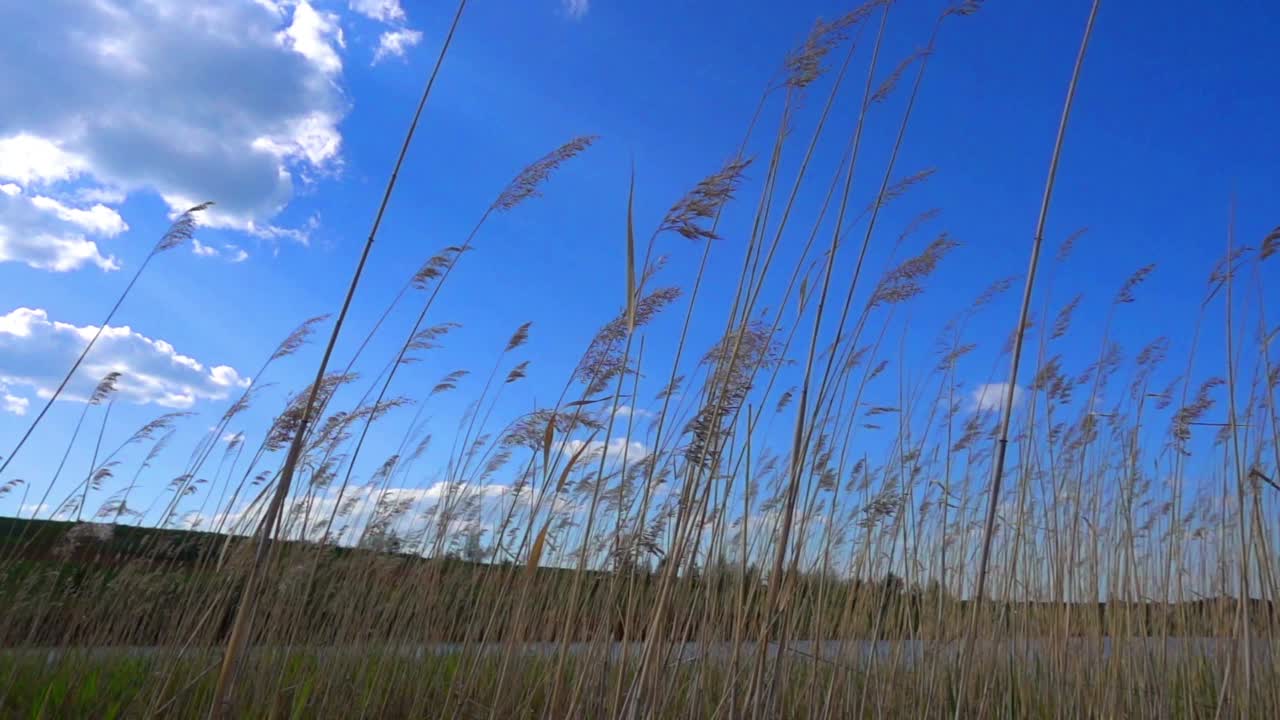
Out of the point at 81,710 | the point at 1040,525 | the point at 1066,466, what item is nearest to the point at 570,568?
the point at 81,710

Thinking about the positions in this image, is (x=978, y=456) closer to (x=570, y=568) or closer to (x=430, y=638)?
(x=570, y=568)

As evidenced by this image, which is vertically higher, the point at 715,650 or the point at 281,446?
the point at 281,446

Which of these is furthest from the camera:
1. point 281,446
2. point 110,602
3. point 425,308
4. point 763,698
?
point 110,602

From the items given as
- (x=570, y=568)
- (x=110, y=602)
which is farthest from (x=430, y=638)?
(x=110, y=602)

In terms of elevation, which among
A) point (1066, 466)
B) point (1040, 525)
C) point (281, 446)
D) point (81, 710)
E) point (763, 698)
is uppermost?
point (1066, 466)

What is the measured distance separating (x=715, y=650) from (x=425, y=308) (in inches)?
76.6

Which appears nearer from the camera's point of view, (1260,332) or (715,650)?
(1260,332)

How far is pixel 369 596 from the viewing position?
3.08 m

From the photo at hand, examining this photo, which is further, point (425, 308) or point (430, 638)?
point (430, 638)

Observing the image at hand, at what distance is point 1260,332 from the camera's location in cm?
281

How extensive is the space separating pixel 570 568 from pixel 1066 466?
2.19 metres

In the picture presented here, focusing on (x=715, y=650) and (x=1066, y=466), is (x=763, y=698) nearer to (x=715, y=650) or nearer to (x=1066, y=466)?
(x=715, y=650)

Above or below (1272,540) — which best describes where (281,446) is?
below

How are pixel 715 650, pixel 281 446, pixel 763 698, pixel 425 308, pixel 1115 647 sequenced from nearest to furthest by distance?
pixel 763 698, pixel 425 308, pixel 1115 647, pixel 281 446, pixel 715 650
